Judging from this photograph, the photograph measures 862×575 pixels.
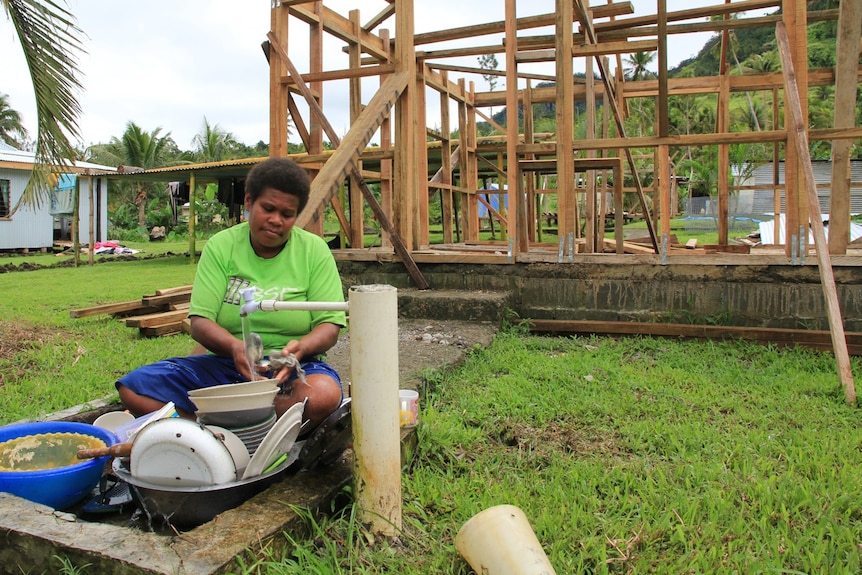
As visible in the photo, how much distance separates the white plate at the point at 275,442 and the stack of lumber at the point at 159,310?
3921mm

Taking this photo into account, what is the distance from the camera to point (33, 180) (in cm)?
468

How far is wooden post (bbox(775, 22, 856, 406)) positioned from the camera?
11.6 ft

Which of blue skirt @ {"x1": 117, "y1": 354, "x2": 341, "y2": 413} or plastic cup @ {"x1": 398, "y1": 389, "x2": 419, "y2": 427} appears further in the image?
plastic cup @ {"x1": 398, "y1": 389, "x2": 419, "y2": 427}

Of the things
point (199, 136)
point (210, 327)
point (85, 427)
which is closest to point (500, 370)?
point (210, 327)

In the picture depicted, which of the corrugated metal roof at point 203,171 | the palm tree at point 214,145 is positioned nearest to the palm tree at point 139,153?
the palm tree at point 214,145

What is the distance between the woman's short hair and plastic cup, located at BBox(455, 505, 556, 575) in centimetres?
139

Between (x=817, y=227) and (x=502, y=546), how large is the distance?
329 centimetres

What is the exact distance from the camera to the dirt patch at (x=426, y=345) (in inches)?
149

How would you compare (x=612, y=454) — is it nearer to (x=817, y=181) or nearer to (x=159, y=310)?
(x=159, y=310)

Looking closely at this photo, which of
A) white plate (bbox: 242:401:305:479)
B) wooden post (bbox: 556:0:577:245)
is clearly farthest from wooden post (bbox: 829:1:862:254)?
white plate (bbox: 242:401:305:479)

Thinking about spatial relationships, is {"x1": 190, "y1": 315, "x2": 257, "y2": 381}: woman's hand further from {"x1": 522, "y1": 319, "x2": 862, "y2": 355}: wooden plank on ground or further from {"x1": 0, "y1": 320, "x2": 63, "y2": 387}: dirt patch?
{"x1": 522, "y1": 319, "x2": 862, "y2": 355}: wooden plank on ground

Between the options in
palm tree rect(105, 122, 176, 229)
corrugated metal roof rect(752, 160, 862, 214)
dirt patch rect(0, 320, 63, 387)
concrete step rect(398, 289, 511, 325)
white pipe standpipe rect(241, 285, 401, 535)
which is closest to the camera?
white pipe standpipe rect(241, 285, 401, 535)

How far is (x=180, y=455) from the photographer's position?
1.99m

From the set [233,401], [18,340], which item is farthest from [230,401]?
[18,340]
